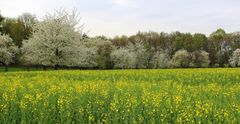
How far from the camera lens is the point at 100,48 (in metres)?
90.2

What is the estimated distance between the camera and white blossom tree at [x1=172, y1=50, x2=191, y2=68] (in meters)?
96.1

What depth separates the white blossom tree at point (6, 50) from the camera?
225 ft

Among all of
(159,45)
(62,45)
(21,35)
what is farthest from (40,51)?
(159,45)

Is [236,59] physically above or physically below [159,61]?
above

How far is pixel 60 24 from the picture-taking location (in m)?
51.1

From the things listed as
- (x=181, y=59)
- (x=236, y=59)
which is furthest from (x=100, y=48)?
(x=236, y=59)

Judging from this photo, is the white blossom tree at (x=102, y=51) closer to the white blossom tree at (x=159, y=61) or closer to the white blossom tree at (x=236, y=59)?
the white blossom tree at (x=159, y=61)

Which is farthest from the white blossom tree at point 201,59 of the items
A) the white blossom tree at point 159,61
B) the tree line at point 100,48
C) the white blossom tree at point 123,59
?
the white blossom tree at point 123,59

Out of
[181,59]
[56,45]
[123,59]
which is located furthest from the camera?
[181,59]

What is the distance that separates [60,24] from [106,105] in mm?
42205

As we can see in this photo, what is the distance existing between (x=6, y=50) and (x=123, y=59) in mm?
32033

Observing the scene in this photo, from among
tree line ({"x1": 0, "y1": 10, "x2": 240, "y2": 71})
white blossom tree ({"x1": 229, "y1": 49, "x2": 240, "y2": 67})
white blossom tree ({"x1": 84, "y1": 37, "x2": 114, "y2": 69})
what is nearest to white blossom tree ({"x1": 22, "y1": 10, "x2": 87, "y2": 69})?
tree line ({"x1": 0, "y1": 10, "x2": 240, "y2": 71})

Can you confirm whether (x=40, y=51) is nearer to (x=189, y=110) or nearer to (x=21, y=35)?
(x=21, y=35)

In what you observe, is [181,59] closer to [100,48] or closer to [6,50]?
[100,48]
